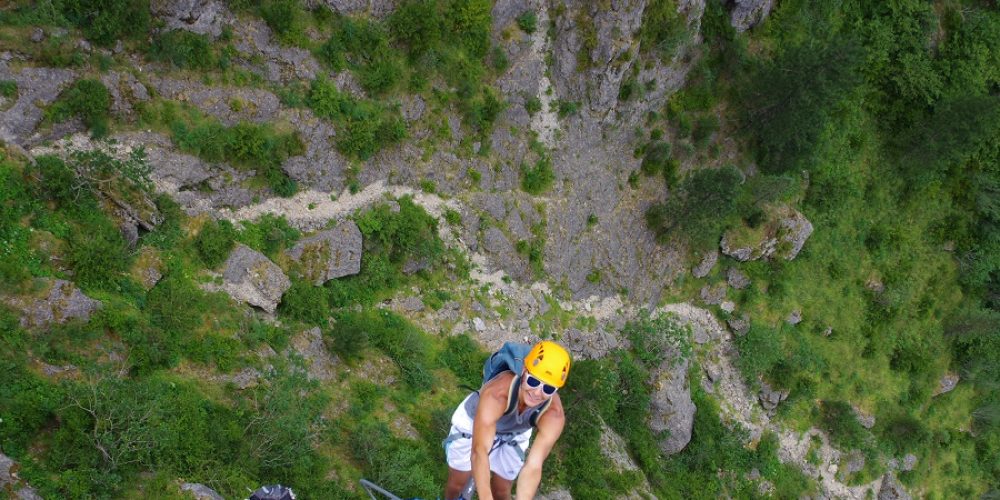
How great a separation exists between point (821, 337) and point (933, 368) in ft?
39.3

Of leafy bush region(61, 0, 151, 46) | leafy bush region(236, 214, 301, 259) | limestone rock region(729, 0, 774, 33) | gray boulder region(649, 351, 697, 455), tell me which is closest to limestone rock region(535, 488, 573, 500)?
gray boulder region(649, 351, 697, 455)

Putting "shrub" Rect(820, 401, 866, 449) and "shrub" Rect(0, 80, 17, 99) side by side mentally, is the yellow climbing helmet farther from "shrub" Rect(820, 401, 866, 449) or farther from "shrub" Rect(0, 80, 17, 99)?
"shrub" Rect(820, 401, 866, 449)

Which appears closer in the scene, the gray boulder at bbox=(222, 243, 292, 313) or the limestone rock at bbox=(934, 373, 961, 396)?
the gray boulder at bbox=(222, 243, 292, 313)

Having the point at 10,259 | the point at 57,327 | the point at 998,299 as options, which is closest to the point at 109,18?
the point at 10,259

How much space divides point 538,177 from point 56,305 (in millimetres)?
21843

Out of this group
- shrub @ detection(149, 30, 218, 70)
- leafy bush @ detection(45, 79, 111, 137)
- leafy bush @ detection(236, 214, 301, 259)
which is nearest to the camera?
leafy bush @ detection(45, 79, 111, 137)

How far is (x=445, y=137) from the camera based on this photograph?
29.0 meters

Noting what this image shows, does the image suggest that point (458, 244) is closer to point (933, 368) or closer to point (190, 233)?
point (190, 233)

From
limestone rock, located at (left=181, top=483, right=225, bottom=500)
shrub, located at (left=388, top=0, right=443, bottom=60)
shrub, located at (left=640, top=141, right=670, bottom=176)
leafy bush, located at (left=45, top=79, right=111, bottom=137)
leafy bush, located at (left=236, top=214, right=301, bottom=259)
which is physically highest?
shrub, located at (left=388, top=0, right=443, bottom=60)

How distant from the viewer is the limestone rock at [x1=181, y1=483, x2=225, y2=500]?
13.7 meters

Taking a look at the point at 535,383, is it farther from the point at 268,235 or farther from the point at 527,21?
the point at 527,21

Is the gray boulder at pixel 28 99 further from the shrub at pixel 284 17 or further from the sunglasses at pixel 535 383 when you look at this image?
the sunglasses at pixel 535 383

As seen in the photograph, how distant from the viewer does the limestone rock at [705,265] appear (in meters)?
36.3

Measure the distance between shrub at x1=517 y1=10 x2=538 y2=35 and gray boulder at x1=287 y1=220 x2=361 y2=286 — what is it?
14263 mm
